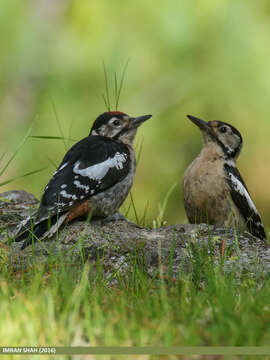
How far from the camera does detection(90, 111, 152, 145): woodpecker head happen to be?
5.73m

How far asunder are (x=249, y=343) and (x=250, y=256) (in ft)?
5.85

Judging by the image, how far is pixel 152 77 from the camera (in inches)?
415

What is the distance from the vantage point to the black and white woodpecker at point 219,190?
5703 mm

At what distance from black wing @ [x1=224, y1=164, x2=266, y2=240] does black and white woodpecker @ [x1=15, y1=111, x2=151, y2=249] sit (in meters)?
0.92

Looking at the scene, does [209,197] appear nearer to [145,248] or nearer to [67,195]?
[145,248]

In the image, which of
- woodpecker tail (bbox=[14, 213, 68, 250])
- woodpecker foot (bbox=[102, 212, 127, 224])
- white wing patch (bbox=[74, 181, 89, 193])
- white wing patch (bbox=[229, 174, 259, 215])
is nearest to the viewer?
woodpecker tail (bbox=[14, 213, 68, 250])

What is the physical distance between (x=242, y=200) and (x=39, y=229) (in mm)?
2059

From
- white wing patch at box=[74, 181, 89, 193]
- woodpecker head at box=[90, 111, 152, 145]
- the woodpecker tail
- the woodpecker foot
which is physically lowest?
the woodpecker foot

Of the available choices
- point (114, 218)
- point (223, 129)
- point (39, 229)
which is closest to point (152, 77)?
point (223, 129)

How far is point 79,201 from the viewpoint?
4.83m

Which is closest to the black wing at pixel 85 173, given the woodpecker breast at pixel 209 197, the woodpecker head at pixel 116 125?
the woodpecker head at pixel 116 125

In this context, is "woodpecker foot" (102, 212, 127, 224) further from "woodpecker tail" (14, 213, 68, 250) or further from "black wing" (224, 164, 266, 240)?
"black wing" (224, 164, 266, 240)

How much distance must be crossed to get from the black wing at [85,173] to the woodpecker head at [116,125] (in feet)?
0.69

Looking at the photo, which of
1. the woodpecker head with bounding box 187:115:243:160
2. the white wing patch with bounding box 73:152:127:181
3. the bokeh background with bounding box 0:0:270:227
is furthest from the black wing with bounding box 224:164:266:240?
the bokeh background with bounding box 0:0:270:227
